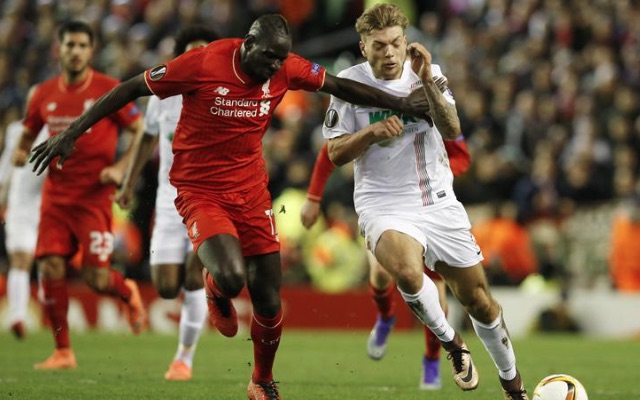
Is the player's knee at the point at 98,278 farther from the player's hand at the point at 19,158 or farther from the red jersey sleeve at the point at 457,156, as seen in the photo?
the red jersey sleeve at the point at 457,156

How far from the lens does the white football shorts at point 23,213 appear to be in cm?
1348

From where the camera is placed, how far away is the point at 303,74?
791cm

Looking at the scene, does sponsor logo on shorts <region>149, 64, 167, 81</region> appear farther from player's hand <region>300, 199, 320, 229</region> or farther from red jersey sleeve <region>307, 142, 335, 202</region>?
player's hand <region>300, 199, 320, 229</region>

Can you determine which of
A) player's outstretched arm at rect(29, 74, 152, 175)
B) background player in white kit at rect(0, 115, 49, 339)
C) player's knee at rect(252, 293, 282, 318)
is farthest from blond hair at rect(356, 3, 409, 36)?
background player in white kit at rect(0, 115, 49, 339)

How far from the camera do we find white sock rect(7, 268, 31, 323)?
43.3ft

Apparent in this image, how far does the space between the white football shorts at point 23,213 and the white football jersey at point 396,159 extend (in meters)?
6.14

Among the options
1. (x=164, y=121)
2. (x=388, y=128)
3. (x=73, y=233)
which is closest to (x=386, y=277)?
(x=164, y=121)

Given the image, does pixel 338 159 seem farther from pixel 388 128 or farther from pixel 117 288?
pixel 117 288

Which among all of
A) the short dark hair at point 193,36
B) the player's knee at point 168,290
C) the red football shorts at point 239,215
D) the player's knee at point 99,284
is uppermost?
the short dark hair at point 193,36

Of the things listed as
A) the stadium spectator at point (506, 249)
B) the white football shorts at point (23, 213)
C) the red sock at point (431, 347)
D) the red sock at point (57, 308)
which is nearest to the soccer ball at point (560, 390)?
the red sock at point (431, 347)

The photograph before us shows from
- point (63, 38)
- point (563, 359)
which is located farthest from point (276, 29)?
point (563, 359)

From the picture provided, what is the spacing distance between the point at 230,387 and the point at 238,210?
214 centimetres

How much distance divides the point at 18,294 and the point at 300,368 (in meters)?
3.43

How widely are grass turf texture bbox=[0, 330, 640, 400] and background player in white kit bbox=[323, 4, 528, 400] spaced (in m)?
1.34
